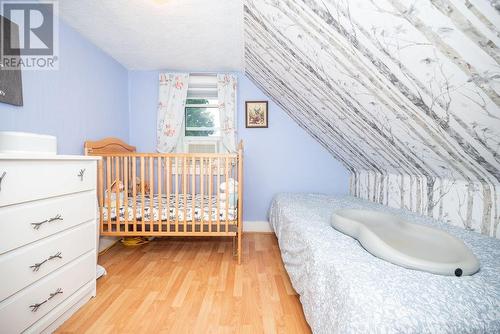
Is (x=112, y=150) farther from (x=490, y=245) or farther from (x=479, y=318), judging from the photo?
(x=490, y=245)

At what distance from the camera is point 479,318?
0.69m

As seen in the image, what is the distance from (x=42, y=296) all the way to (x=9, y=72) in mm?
1457

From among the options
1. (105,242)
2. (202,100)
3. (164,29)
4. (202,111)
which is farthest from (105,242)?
(164,29)

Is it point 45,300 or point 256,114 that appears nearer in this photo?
point 45,300

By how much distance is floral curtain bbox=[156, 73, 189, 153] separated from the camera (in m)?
3.15

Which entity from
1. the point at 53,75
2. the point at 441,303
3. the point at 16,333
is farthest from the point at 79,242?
the point at 441,303

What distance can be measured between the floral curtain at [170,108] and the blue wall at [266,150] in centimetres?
15

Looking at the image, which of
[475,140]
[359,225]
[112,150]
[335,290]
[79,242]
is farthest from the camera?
[112,150]

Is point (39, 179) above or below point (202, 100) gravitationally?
below

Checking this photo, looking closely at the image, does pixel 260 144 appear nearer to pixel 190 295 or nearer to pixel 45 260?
pixel 190 295

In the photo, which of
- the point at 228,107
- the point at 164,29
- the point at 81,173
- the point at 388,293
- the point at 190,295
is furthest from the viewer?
the point at 228,107

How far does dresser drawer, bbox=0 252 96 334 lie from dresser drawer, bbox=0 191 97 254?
23cm

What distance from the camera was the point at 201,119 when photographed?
333 centimetres

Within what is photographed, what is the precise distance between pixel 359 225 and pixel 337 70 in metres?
0.99
